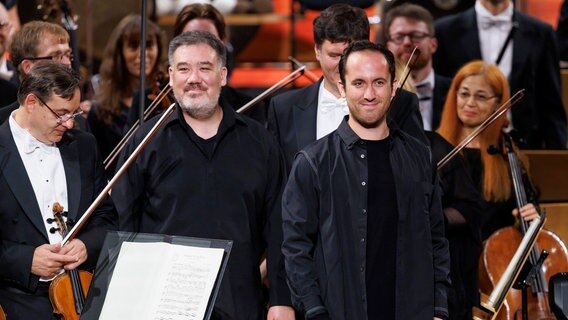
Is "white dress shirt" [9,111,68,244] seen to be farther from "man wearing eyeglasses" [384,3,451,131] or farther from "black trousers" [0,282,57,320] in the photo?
"man wearing eyeglasses" [384,3,451,131]

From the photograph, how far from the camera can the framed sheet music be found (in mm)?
3525

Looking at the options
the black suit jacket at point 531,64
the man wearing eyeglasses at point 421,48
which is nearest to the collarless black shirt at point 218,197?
the man wearing eyeglasses at point 421,48

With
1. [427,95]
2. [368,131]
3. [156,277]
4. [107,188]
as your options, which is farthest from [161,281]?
[427,95]

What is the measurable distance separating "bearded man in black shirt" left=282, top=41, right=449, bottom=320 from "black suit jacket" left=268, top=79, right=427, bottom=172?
602 millimetres

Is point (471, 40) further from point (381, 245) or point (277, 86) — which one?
point (381, 245)

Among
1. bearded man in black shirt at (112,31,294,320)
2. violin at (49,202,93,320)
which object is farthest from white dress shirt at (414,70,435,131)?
violin at (49,202,93,320)

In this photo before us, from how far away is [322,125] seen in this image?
4473mm

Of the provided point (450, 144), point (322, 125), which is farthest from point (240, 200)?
point (450, 144)

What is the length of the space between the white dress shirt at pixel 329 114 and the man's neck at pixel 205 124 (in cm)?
54

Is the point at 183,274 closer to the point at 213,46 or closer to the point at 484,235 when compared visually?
the point at 213,46

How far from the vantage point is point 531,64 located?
242 inches

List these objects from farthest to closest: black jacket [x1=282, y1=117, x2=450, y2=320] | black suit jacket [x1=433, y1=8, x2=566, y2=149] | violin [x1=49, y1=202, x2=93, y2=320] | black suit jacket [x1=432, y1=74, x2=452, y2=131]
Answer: black suit jacket [x1=433, y1=8, x2=566, y2=149] → black suit jacket [x1=432, y1=74, x2=452, y2=131] → violin [x1=49, y1=202, x2=93, y2=320] → black jacket [x1=282, y1=117, x2=450, y2=320]

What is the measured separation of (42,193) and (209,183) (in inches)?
23.3

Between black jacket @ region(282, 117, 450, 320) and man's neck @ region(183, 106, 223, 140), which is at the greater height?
man's neck @ region(183, 106, 223, 140)
